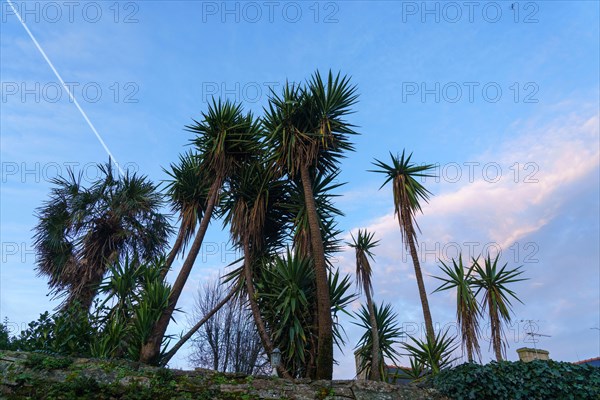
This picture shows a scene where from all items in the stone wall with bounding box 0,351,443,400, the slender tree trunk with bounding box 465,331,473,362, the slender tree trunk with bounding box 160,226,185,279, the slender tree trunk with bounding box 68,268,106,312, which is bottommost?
the stone wall with bounding box 0,351,443,400

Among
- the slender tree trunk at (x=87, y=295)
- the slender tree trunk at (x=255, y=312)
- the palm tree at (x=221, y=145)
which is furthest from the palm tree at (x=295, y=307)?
the slender tree trunk at (x=87, y=295)

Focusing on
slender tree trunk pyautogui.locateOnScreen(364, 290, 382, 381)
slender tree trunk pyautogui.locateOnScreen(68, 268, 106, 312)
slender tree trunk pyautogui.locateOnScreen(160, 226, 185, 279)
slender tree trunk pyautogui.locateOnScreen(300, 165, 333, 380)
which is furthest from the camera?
slender tree trunk pyautogui.locateOnScreen(68, 268, 106, 312)

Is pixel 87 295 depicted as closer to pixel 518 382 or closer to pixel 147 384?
Result: pixel 147 384

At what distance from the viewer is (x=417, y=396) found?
23.1 ft

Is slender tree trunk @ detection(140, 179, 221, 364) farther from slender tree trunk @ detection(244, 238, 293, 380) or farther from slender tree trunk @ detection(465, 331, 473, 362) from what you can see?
slender tree trunk @ detection(465, 331, 473, 362)

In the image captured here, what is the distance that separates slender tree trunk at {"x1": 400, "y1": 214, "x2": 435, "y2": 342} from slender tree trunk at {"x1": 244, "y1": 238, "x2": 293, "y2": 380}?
3.21 m

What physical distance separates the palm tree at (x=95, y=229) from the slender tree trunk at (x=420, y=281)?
28.2ft

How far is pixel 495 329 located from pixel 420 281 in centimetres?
187

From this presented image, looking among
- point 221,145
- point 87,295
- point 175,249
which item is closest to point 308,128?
point 221,145

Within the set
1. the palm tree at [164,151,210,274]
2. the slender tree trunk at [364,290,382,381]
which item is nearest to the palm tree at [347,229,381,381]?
the slender tree trunk at [364,290,382,381]

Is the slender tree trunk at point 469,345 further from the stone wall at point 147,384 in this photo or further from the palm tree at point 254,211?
the palm tree at point 254,211

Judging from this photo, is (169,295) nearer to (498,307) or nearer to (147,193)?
(147,193)

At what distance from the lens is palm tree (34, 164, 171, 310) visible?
1438 cm

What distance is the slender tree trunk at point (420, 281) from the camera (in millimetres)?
10085
